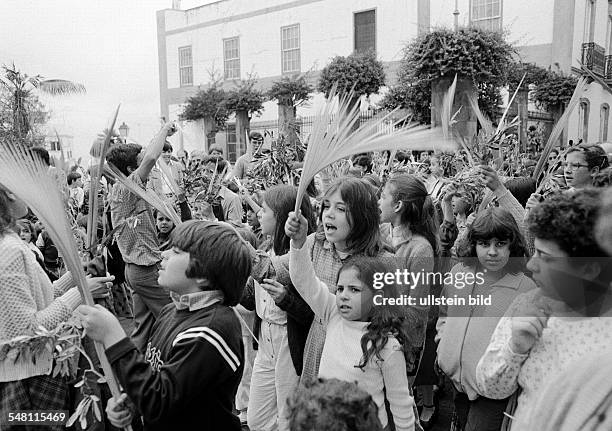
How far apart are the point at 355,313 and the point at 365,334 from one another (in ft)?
0.34

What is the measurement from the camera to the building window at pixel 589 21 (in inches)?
643

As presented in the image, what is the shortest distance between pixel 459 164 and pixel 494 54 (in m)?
7.43

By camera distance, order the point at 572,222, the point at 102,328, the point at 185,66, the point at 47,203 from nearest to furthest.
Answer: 1. the point at 572,222
2. the point at 102,328
3. the point at 47,203
4. the point at 185,66

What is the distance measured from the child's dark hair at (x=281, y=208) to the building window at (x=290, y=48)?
67.9 ft

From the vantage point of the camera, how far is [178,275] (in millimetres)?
1895

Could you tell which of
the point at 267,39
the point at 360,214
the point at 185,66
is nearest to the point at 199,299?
the point at 360,214

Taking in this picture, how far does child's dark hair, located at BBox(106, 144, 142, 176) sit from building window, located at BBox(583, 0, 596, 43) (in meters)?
16.7

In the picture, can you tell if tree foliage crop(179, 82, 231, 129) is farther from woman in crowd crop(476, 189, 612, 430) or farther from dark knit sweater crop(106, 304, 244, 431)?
woman in crowd crop(476, 189, 612, 430)

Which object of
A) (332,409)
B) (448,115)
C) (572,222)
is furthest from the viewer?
(448,115)

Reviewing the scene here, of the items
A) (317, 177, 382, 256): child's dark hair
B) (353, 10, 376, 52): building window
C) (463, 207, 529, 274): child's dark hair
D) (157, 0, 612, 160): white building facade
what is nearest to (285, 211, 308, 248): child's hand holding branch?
(317, 177, 382, 256): child's dark hair

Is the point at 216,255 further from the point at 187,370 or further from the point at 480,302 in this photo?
the point at 480,302

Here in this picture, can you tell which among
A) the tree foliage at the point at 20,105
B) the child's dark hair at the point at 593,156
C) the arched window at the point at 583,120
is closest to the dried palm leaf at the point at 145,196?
the child's dark hair at the point at 593,156

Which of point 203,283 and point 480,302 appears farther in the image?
point 480,302

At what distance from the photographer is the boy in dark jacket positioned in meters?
1.65
